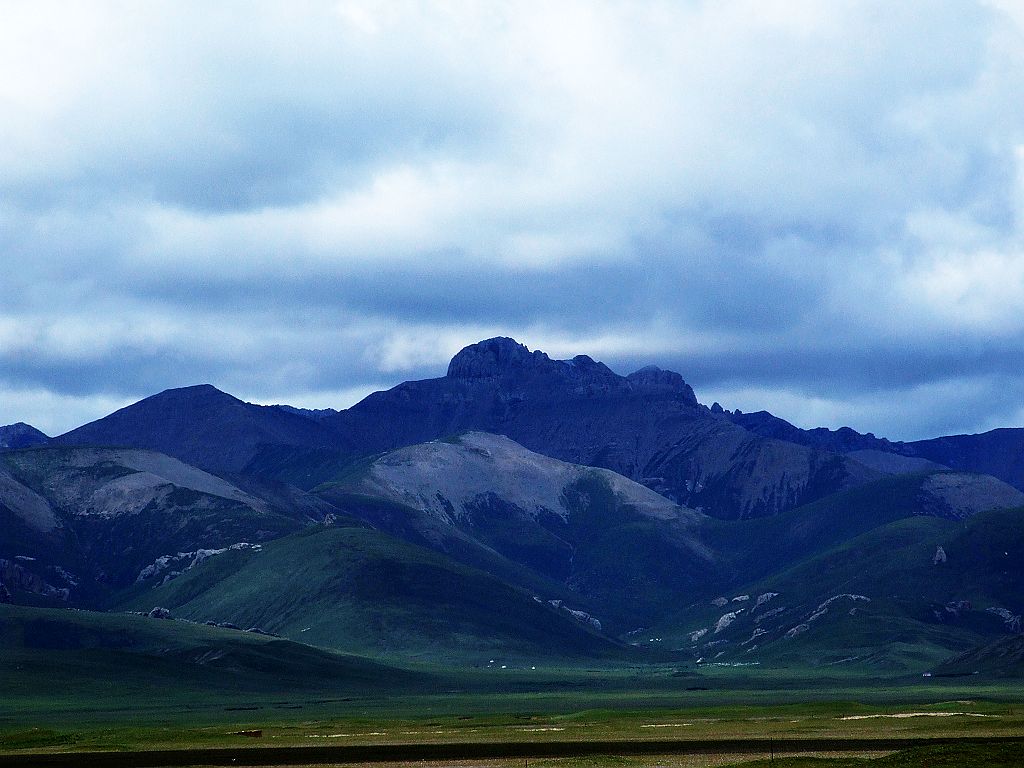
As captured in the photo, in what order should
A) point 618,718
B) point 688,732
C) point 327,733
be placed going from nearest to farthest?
point 688,732
point 327,733
point 618,718

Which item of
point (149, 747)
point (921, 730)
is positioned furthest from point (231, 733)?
point (921, 730)

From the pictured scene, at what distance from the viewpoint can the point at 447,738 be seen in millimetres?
157500

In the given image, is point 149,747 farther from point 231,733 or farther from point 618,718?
point 618,718

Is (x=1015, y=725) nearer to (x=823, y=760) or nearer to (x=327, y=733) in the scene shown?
(x=823, y=760)

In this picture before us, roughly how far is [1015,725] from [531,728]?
180ft

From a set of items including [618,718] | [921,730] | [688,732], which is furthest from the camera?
[618,718]

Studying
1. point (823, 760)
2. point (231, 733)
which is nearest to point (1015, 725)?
point (823, 760)

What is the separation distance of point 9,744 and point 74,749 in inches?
681

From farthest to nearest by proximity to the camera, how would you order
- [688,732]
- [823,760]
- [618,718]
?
[618,718], [688,732], [823,760]

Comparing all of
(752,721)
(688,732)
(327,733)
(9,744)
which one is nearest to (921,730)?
(688,732)

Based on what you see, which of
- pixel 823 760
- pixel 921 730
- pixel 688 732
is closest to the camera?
pixel 823 760

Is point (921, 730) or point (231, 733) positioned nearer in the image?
point (921, 730)

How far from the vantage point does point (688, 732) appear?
160m

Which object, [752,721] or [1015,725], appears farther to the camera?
[752,721]
